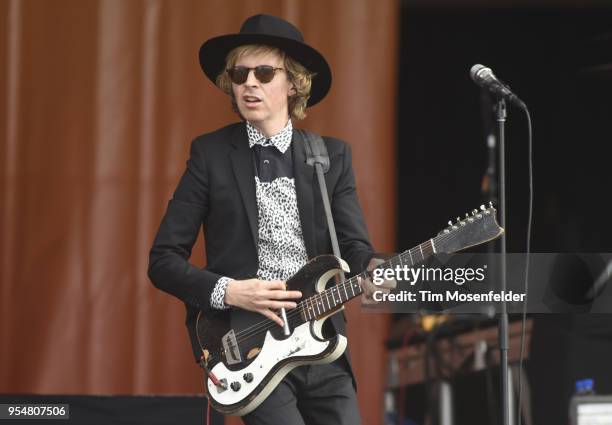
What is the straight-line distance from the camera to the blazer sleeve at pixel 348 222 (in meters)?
3.75

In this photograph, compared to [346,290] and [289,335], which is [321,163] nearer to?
[346,290]

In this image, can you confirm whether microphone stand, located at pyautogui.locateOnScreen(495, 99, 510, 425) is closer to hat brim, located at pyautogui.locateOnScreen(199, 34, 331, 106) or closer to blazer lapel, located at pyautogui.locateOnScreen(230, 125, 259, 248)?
hat brim, located at pyautogui.locateOnScreen(199, 34, 331, 106)

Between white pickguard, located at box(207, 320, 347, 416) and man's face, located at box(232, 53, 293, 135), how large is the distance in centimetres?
74

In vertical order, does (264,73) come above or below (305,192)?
above

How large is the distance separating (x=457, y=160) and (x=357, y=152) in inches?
151

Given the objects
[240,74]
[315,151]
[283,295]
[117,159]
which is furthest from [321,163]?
[117,159]

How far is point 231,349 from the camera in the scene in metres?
3.56

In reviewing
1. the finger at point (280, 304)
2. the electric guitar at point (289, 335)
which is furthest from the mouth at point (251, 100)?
the finger at point (280, 304)

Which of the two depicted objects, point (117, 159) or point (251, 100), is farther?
point (117, 159)

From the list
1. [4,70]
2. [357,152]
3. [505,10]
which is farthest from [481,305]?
[505,10]

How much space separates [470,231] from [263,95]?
835mm

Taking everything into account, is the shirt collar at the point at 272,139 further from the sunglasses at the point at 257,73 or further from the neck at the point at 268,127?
A: the sunglasses at the point at 257,73

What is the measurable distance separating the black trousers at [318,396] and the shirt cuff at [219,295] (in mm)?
315

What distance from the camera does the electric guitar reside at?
3461 millimetres
